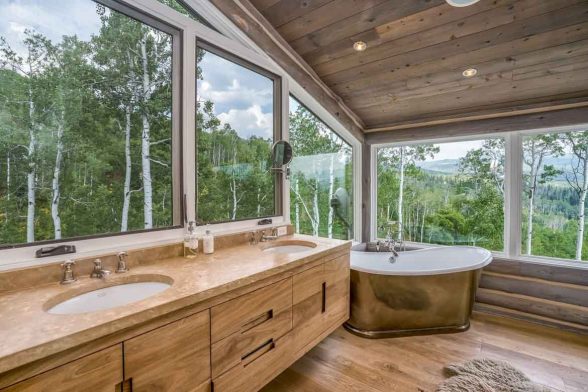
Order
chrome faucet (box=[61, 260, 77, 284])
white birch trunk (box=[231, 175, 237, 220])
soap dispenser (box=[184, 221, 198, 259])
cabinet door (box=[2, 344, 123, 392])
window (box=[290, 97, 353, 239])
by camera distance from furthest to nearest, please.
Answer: window (box=[290, 97, 353, 239])
white birch trunk (box=[231, 175, 237, 220])
soap dispenser (box=[184, 221, 198, 259])
chrome faucet (box=[61, 260, 77, 284])
cabinet door (box=[2, 344, 123, 392])

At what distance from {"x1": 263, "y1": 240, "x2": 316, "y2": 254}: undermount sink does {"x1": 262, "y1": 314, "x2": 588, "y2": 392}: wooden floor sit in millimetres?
823

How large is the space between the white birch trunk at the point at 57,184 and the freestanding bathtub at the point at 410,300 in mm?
2090

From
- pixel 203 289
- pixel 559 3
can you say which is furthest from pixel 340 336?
pixel 559 3

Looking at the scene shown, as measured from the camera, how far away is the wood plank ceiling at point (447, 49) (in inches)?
78.5

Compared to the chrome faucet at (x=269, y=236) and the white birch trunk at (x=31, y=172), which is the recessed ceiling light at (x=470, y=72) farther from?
the white birch trunk at (x=31, y=172)

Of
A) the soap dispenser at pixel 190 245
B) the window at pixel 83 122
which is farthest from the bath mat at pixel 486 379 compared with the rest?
the window at pixel 83 122

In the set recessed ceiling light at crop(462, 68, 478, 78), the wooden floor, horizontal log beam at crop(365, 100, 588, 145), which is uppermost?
recessed ceiling light at crop(462, 68, 478, 78)

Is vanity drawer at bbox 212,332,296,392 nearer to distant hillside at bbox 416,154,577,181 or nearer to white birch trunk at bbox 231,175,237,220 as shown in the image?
white birch trunk at bbox 231,175,237,220

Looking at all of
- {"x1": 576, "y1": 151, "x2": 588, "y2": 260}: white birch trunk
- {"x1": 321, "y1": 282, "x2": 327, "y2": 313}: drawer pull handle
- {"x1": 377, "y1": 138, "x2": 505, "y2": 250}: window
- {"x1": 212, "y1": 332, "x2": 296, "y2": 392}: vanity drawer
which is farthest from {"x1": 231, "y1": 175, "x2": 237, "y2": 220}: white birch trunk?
{"x1": 576, "y1": 151, "x2": 588, "y2": 260}: white birch trunk

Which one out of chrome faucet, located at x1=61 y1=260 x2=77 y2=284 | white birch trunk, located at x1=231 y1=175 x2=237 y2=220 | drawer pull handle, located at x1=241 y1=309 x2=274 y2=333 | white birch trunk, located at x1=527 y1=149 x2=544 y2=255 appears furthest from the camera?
white birch trunk, located at x1=527 y1=149 x2=544 y2=255

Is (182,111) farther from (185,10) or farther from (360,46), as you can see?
(360,46)

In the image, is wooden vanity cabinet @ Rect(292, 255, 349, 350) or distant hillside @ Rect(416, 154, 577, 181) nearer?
wooden vanity cabinet @ Rect(292, 255, 349, 350)

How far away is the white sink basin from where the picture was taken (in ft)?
3.94

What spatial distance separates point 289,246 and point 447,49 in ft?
6.71
